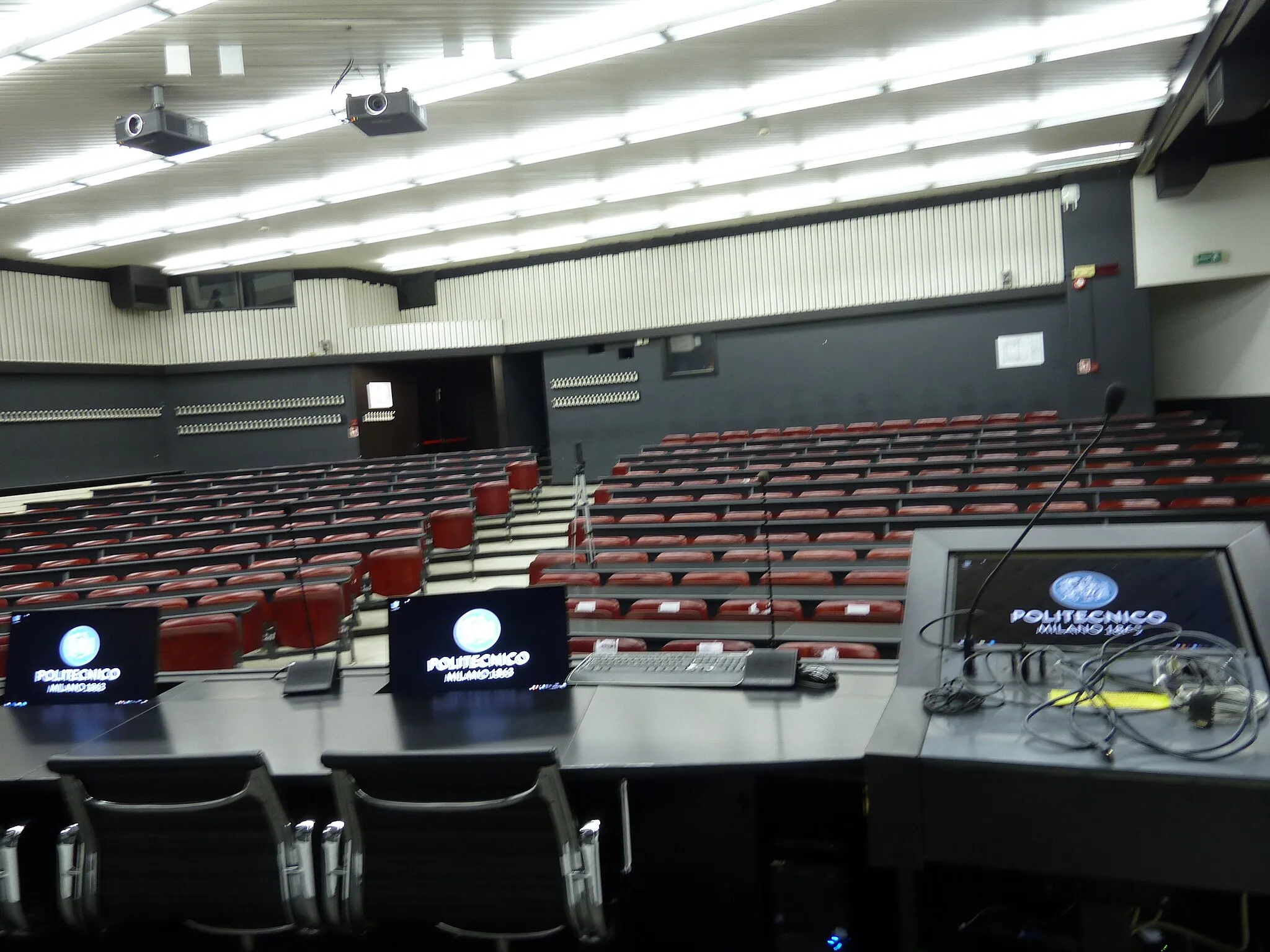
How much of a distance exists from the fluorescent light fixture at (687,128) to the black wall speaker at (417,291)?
748 cm

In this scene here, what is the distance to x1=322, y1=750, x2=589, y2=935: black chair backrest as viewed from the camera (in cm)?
162

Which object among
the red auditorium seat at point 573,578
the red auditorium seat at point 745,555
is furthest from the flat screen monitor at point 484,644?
the red auditorium seat at point 745,555

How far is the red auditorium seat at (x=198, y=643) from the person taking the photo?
4633 mm

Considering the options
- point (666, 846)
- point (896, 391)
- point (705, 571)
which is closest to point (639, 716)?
point (666, 846)

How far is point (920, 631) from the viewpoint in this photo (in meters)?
1.95

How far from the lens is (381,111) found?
6.10 metres

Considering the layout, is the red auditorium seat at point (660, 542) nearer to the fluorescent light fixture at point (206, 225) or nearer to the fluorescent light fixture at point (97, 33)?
the fluorescent light fixture at point (97, 33)

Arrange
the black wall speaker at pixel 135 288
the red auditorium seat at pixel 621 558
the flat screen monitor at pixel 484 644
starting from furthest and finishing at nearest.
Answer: the black wall speaker at pixel 135 288 < the red auditorium seat at pixel 621 558 < the flat screen monitor at pixel 484 644

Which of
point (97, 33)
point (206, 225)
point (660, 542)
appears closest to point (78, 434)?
point (206, 225)


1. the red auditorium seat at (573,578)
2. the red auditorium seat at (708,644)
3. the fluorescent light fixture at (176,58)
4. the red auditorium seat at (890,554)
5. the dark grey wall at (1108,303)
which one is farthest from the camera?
the dark grey wall at (1108,303)

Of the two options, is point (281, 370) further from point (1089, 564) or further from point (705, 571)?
point (1089, 564)

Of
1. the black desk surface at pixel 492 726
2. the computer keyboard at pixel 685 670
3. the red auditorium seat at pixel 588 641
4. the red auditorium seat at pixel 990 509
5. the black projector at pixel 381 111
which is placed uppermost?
the black projector at pixel 381 111

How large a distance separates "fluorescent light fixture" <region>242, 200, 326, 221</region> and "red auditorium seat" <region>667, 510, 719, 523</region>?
6.18 metres

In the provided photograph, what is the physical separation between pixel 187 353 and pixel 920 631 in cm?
1477
